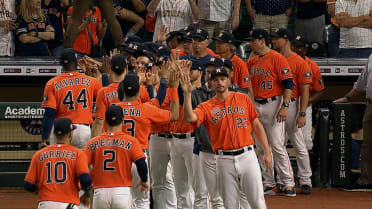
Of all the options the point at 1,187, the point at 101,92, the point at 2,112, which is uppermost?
the point at 101,92

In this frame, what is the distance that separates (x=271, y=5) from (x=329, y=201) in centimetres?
339

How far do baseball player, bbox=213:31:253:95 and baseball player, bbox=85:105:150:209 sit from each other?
3.28 m

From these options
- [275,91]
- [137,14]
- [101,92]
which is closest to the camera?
[101,92]

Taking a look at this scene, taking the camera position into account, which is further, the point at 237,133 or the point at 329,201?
the point at 329,201

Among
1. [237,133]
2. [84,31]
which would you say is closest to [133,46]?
[237,133]

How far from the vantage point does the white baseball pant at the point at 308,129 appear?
11859 mm

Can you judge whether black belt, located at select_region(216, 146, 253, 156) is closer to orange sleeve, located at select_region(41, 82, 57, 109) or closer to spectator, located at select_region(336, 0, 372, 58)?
orange sleeve, located at select_region(41, 82, 57, 109)

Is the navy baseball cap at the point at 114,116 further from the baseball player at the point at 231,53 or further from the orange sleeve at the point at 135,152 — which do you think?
the baseball player at the point at 231,53

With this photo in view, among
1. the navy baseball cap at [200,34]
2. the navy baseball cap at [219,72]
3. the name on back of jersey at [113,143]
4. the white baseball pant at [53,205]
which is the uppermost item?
the navy baseball cap at [200,34]

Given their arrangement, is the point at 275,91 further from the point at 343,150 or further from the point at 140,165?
the point at 140,165

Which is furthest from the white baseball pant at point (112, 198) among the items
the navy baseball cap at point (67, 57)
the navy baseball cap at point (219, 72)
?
the navy baseball cap at point (67, 57)

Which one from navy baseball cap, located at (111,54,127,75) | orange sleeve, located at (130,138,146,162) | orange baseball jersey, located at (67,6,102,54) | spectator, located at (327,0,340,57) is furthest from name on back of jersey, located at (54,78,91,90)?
spectator, located at (327,0,340,57)

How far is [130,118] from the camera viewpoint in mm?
8383

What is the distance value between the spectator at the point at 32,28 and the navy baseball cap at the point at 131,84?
4844 mm
